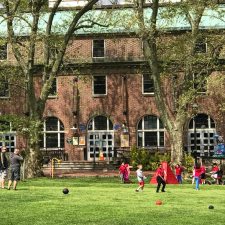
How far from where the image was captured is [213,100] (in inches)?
1953

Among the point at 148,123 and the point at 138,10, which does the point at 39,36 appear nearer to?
the point at 138,10

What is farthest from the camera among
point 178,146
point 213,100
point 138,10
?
point 213,100

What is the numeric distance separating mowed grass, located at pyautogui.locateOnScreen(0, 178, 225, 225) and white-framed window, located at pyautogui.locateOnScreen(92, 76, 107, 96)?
27755mm

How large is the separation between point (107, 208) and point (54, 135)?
1313 inches

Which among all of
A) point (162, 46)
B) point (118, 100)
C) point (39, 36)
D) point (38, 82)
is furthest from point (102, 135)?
point (39, 36)

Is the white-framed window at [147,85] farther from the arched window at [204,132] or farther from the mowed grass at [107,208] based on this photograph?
the mowed grass at [107,208]

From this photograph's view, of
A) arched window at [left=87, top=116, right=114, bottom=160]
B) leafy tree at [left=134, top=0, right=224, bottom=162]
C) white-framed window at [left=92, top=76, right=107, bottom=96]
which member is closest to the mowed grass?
leafy tree at [left=134, top=0, right=224, bottom=162]

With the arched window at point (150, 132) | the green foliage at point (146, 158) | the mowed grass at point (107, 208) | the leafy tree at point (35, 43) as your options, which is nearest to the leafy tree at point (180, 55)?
the leafy tree at point (35, 43)

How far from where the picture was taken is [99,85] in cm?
5134

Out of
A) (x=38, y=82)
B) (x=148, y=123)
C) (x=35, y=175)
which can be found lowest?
(x=35, y=175)

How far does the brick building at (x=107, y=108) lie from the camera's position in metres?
49.7

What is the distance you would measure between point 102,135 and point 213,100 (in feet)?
33.0

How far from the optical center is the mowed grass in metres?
15.6

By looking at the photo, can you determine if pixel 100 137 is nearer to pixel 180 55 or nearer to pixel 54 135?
pixel 54 135
